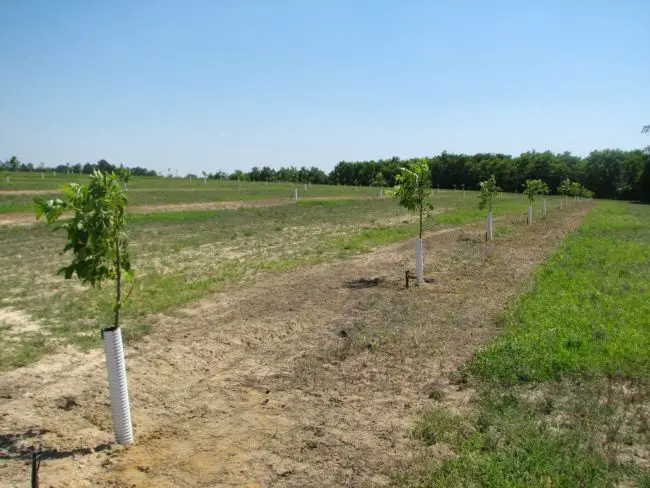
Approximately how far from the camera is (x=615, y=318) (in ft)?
34.7

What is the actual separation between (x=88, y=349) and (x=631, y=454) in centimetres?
843

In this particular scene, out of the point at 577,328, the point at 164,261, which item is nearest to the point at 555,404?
the point at 577,328

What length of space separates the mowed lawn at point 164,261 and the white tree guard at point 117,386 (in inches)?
141

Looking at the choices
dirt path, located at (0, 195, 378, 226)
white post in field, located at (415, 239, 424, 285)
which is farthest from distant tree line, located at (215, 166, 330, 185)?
white post in field, located at (415, 239, 424, 285)

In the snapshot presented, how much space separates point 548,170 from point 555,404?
118480mm

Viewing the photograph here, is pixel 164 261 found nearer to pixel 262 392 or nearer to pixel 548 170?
pixel 262 392

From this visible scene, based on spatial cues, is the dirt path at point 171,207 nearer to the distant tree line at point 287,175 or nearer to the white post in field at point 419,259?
the white post in field at point 419,259

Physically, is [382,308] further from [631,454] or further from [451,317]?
[631,454]

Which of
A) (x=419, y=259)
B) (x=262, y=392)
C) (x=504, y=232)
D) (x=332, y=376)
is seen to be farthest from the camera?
(x=504, y=232)

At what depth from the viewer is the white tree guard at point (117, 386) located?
19.4ft

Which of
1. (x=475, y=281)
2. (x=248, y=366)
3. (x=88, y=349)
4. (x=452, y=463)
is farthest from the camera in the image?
(x=475, y=281)

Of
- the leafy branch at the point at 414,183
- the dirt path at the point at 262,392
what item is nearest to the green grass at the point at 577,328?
the dirt path at the point at 262,392

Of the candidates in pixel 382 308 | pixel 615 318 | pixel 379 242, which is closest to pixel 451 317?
pixel 382 308

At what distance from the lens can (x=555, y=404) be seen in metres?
6.86
